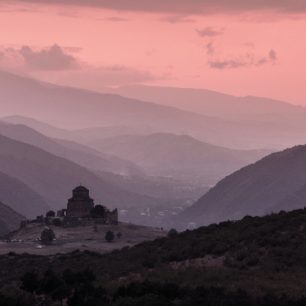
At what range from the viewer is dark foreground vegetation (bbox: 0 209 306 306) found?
146 feet

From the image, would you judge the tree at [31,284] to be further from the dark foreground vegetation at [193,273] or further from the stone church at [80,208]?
the stone church at [80,208]

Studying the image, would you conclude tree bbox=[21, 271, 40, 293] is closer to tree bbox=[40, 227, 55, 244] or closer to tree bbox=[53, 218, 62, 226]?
tree bbox=[40, 227, 55, 244]

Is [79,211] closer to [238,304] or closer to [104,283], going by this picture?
[104,283]

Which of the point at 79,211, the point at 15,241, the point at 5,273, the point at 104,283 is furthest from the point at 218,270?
the point at 79,211

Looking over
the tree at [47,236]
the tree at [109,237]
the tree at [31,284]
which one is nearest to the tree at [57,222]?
the tree at [47,236]

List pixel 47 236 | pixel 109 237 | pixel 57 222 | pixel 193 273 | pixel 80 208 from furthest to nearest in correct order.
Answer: pixel 80 208, pixel 57 222, pixel 47 236, pixel 109 237, pixel 193 273

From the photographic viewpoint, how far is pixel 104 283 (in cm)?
5222

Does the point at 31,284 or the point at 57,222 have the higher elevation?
the point at 57,222

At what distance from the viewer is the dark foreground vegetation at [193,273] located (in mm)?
44625

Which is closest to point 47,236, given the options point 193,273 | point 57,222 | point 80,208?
point 57,222

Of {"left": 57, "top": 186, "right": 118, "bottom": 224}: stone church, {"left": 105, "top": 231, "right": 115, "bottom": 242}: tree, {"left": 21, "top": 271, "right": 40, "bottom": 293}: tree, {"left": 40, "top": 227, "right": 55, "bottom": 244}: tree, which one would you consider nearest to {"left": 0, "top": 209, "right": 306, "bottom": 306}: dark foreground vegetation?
{"left": 21, "top": 271, "right": 40, "bottom": 293}: tree

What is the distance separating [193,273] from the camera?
52500 mm

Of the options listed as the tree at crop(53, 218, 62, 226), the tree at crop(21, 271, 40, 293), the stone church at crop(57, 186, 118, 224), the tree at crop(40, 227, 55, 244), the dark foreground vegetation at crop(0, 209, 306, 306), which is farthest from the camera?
the stone church at crop(57, 186, 118, 224)

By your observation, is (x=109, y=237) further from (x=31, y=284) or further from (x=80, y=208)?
(x=31, y=284)
